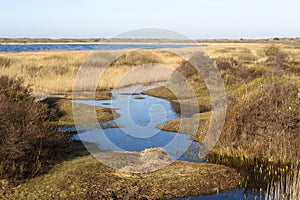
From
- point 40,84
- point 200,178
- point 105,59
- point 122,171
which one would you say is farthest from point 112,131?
point 105,59

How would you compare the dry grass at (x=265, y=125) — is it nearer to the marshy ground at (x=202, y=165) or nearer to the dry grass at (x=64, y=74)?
the marshy ground at (x=202, y=165)

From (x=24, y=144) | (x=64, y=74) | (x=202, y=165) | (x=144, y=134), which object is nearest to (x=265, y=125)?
(x=202, y=165)

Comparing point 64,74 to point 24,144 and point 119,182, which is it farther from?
point 119,182

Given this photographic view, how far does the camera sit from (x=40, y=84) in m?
21.1

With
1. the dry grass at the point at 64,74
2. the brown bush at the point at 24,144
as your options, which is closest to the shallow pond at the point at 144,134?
the brown bush at the point at 24,144

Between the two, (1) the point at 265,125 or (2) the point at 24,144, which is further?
(1) the point at 265,125

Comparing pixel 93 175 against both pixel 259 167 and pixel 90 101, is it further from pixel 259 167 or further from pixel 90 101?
pixel 90 101

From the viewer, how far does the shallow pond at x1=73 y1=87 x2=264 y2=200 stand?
1041 centimetres

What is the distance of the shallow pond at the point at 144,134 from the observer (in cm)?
1041

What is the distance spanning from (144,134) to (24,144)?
5.71 metres

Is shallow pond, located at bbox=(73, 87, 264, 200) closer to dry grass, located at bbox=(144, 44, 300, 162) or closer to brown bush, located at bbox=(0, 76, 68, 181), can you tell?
dry grass, located at bbox=(144, 44, 300, 162)

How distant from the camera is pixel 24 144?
8.15 metres

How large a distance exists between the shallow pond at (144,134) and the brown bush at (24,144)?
6.90 feet

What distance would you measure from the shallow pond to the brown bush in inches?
82.8
